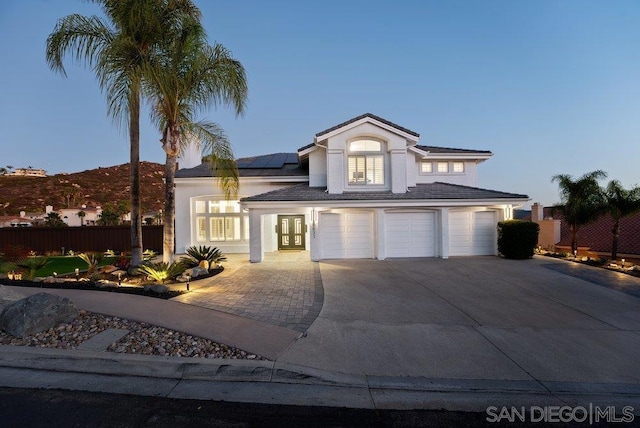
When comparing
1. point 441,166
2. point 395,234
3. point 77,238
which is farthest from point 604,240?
point 77,238

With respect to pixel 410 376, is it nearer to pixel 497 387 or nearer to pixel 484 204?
pixel 497 387

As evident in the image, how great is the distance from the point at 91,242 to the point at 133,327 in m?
15.7

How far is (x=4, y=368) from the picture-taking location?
12.8ft

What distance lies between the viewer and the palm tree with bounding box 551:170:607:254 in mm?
12848

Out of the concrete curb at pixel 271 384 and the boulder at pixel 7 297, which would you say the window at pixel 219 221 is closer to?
the boulder at pixel 7 297

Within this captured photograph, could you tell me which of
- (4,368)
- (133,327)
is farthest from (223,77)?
(4,368)

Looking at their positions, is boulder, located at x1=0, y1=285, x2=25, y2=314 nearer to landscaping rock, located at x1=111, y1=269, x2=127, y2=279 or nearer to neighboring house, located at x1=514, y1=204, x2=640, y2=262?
landscaping rock, located at x1=111, y1=269, x2=127, y2=279

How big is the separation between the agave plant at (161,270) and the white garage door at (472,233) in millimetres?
11725

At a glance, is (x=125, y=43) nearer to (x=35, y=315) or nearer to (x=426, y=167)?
(x=35, y=315)

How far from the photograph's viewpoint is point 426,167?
16.6 metres

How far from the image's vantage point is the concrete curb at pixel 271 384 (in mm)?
3309

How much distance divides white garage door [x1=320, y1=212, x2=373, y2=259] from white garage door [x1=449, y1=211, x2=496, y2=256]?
4.08 m

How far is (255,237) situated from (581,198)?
1537 centimetres

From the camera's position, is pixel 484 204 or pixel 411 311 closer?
pixel 411 311
